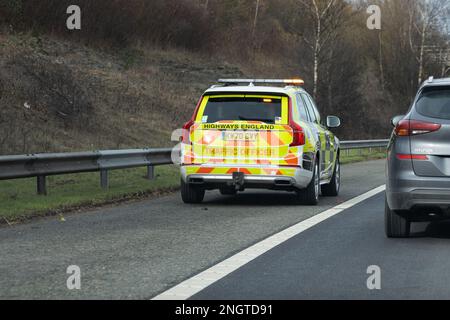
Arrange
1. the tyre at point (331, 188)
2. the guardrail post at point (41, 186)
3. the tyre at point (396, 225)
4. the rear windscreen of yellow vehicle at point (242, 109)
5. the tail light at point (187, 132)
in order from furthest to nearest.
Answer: the tyre at point (331, 188)
the guardrail post at point (41, 186)
the tail light at point (187, 132)
the rear windscreen of yellow vehicle at point (242, 109)
the tyre at point (396, 225)

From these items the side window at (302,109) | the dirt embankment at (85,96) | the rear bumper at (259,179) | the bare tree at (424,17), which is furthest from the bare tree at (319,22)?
the rear bumper at (259,179)

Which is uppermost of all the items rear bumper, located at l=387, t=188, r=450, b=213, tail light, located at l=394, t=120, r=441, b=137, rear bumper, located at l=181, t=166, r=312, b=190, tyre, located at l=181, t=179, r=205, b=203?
tail light, located at l=394, t=120, r=441, b=137

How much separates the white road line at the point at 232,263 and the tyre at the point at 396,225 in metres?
1.00

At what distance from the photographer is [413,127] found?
9.45 metres

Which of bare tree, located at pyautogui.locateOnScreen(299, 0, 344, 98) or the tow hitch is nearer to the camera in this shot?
the tow hitch

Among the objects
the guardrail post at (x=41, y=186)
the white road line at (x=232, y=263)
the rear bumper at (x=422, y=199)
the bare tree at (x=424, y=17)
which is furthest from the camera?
the bare tree at (x=424, y=17)

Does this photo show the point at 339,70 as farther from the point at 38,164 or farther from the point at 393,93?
the point at 38,164

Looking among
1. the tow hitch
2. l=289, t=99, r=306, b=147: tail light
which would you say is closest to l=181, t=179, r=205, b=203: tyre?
the tow hitch

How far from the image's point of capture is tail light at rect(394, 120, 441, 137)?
936 centimetres

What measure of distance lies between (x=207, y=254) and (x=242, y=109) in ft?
16.8

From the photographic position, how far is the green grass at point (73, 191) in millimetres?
12343

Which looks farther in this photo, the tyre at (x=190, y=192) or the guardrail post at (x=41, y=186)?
the guardrail post at (x=41, y=186)

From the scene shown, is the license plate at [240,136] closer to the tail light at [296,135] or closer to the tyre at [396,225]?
the tail light at [296,135]

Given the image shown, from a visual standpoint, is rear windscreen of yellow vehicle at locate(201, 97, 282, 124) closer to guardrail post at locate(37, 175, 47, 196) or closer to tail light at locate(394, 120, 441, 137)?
guardrail post at locate(37, 175, 47, 196)
